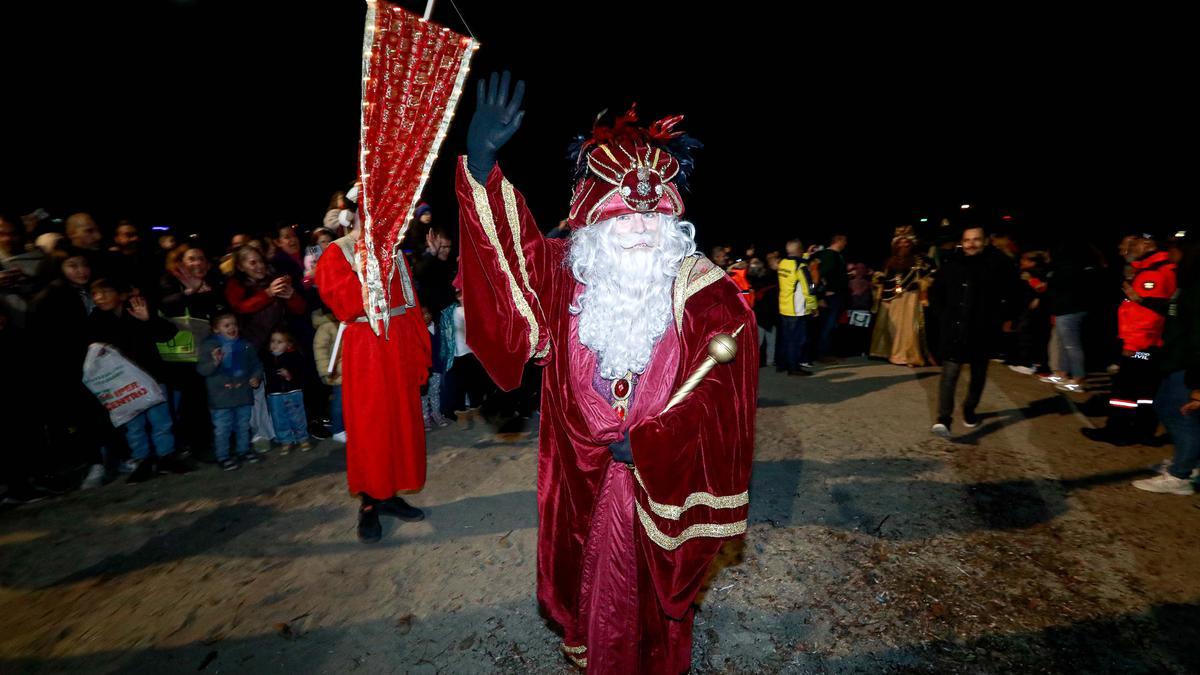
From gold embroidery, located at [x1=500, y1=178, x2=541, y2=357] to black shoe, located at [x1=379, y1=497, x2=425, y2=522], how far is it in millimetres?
2553

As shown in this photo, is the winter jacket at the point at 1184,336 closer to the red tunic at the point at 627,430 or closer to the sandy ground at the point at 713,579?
the sandy ground at the point at 713,579

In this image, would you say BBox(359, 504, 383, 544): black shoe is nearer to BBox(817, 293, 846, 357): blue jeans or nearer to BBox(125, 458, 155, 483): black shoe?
BBox(125, 458, 155, 483): black shoe

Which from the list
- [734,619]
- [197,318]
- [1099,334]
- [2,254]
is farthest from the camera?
[1099,334]

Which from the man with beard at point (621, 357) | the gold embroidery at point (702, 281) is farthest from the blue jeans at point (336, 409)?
the gold embroidery at point (702, 281)

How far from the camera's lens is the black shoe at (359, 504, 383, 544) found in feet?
12.1

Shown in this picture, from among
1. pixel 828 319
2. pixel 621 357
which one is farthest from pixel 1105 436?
pixel 621 357

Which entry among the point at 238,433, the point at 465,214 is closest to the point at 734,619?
the point at 465,214

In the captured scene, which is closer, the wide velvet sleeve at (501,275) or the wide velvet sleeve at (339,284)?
the wide velvet sleeve at (501,275)

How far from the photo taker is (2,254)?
183 inches

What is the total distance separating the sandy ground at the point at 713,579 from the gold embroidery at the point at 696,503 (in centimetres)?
117

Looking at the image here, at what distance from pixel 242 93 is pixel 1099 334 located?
15342 millimetres

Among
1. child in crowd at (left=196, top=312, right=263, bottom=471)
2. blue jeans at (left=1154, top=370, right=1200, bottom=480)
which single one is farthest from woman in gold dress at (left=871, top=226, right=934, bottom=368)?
child in crowd at (left=196, top=312, right=263, bottom=471)

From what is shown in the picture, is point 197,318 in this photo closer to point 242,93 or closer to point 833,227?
point 242,93

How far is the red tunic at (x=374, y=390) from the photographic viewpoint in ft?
11.4
